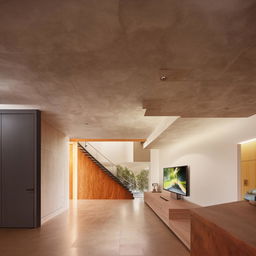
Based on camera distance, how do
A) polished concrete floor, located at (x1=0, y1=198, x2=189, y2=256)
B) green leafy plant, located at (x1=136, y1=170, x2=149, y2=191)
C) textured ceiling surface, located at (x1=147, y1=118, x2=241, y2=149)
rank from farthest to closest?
green leafy plant, located at (x1=136, y1=170, x2=149, y2=191), textured ceiling surface, located at (x1=147, y1=118, x2=241, y2=149), polished concrete floor, located at (x1=0, y1=198, x2=189, y2=256)

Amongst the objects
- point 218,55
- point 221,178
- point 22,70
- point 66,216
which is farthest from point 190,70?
point 66,216

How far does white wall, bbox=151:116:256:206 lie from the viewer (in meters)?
5.51

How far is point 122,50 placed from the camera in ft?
9.52

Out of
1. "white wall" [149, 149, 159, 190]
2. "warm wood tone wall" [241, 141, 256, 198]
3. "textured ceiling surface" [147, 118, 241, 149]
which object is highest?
"textured ceiling surface" [147, 118, 241, 149]

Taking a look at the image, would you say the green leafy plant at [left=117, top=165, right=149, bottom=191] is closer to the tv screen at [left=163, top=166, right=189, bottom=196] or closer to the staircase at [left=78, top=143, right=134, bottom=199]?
the staircase at [left=78, top=143, right=134, bottom=199]

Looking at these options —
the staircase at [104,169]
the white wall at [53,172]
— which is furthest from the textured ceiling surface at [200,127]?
the staircase at [104,169]

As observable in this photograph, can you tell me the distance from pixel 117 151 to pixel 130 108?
10.5m

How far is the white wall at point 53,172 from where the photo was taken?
23.2 ft

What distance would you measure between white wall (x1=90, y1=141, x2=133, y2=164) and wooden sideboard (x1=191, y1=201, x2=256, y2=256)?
43.9 ft

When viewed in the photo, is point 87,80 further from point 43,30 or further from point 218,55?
point 218,55

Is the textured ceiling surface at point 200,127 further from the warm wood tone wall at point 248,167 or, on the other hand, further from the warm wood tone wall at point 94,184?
the warm wood tone wall at point 94,184

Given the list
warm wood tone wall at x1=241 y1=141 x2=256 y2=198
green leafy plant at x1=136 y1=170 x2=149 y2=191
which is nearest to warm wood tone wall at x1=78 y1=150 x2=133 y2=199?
green leafy plant at x1=136 y1=170 x2=149 y2=191

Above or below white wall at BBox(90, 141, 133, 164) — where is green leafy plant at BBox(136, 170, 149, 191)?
below

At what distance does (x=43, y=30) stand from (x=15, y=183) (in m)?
4.52
